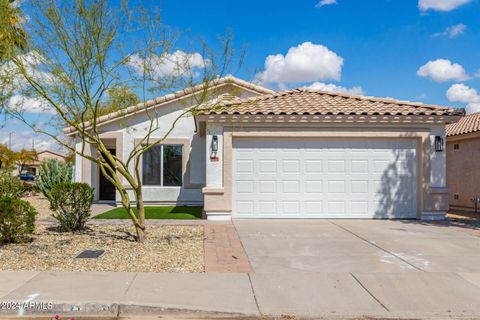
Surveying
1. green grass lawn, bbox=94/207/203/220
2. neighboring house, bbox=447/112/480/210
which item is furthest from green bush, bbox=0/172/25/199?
neighboring house, bbox=447/112/480/210

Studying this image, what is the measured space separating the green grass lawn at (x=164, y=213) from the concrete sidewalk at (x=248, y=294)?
6483 millimetres

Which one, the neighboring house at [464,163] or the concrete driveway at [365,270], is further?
the neighboring house at [464,163]

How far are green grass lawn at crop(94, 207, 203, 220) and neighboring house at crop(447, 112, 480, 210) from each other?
1066 cm

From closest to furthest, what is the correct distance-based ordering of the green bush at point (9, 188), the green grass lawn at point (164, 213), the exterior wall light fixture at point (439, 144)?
the exterior wall light fixture at point (439, 144) → the green grass lawn at point (164, 213) → the green bush at point (9, 188)

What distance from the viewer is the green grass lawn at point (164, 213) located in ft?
42.2

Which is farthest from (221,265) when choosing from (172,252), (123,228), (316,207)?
(316,207)

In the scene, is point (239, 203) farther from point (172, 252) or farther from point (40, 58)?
point (40, 58)

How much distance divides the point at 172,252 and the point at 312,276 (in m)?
2.82

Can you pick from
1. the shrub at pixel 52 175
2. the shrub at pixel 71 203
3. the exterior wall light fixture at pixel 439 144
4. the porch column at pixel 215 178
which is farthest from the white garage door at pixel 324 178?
the shrub at pixel 52 175

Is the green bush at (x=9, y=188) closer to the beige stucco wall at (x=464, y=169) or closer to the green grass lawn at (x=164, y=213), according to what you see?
the green grass lawn at (x=164, y=213)

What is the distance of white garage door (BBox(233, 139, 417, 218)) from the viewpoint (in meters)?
12.6

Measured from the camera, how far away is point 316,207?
12.7 meters

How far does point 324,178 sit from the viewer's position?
12664mm

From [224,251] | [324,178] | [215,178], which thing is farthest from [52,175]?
[224,251]
